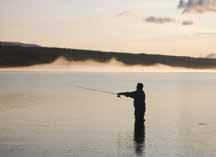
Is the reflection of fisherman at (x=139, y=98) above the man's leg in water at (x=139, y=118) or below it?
above

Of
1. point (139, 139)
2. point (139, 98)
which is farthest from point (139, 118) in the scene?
point (139, 98)

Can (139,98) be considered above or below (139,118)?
above

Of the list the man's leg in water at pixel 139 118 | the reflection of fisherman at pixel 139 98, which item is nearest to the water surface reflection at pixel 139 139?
the man's leg in water at pixel 139 118

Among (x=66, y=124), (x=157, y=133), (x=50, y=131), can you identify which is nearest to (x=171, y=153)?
(x=157, y=133)

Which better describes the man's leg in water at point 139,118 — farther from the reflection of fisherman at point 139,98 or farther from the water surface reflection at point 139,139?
the water surface reflection at point 139,139

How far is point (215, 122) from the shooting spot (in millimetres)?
35750

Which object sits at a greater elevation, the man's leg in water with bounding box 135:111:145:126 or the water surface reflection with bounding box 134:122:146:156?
the man's leg in water with bounding box 135:111:145:126

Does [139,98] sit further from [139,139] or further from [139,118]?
[139,139]

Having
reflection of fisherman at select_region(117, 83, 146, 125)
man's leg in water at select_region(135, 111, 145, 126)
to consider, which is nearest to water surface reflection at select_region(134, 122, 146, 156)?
man's leg in water at select_region(135, 111, 145, 126)

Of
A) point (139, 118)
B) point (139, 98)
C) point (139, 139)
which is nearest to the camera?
point (139, 98)

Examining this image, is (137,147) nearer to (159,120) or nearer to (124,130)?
(124,130)

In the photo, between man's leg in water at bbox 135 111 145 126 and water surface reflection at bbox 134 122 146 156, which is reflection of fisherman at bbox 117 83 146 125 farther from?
water surface reflection at bbox 134 122 146 156

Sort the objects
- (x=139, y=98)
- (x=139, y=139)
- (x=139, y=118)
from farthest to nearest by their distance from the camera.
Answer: (x=139, y=139)
(x=139, y=118)
(x=139, y=98)

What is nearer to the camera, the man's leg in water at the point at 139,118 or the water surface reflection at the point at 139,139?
the water surface reflection at the point at 139,139
